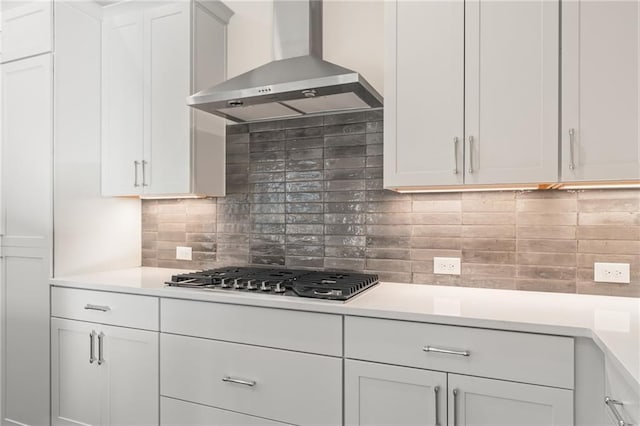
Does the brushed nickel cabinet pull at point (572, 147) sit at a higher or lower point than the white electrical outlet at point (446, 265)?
higher

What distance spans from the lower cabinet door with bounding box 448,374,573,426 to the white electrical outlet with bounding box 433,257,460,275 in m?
0.71

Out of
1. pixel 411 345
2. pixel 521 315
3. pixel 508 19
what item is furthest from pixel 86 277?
pixel 508 19

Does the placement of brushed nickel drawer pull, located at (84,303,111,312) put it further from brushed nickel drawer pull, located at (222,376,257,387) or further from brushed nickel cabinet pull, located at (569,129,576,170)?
brushed nickel cabinet pull, located at (569,129,576,170)

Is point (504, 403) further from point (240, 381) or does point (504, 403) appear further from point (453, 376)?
point (240, 381)

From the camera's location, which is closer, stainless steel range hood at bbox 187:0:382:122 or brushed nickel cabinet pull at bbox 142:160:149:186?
stainless steel range hood at bbox 187:0:382:122

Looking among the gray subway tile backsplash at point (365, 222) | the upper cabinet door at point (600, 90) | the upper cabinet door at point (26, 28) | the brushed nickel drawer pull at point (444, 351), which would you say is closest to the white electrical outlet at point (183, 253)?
the gray subway tile backsplash at point (365, 222)

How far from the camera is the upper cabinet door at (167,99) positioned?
8.01 feet

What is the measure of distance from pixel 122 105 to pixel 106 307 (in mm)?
1192

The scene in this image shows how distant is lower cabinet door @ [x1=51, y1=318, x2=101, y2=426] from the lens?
2.32 m

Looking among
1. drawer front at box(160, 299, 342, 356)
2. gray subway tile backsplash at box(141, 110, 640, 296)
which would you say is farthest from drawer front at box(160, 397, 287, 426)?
gray subway tile backsplash at box(141, 110, 640, 296)

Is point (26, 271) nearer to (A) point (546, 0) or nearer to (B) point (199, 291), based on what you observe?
(B) point (199, 291)

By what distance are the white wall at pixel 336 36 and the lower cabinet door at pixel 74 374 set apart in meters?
1.75

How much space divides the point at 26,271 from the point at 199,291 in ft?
3.95

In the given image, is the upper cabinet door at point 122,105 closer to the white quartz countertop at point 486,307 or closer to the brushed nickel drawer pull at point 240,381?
the white quartz countertop at point 486,307
